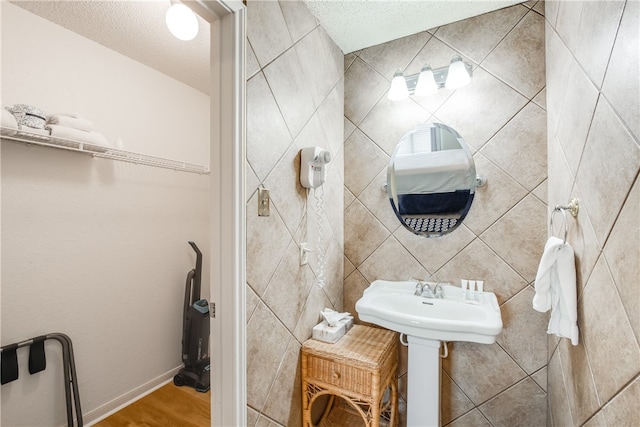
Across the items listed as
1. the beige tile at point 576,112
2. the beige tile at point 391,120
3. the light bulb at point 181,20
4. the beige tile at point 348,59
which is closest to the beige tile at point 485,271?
the beige tile at point 576,112

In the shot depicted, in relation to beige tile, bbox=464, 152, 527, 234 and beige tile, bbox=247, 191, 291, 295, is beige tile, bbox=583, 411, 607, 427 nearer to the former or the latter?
beige tile, bbox=464, 152, 527, 234

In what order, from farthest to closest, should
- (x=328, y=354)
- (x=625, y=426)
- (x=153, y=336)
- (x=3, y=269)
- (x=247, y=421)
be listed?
(x=153, y=336) < (x=3, y=269) < (x=328, y=354) < (x=247, y=421) < (x=625, y=426)

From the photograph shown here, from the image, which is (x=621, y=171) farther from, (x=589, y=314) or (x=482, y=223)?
(x=482, y=223)

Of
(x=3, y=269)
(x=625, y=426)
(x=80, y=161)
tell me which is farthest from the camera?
(x=80, y=161)

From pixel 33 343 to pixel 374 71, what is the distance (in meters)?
2.56

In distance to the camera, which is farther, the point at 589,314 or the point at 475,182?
the point at 475,182

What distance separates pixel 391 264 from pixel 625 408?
116 cm

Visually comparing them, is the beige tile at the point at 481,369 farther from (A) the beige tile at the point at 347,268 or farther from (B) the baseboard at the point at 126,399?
(B) the baseboard at the point at 126,399

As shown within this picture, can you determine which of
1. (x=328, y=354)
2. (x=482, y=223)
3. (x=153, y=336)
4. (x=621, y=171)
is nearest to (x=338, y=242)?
(x=328, y=354)

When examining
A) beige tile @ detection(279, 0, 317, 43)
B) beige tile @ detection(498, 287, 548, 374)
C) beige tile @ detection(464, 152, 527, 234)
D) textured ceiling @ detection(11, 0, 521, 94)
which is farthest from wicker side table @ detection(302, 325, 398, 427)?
textured ceiling @ detection(11, 0, 521, 94)

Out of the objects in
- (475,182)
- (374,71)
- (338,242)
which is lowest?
(338,242)

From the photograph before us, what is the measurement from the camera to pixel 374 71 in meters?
1.84

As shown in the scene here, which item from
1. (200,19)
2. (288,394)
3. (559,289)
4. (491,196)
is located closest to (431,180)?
(491,196)

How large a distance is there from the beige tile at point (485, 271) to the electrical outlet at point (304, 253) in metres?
0.79
